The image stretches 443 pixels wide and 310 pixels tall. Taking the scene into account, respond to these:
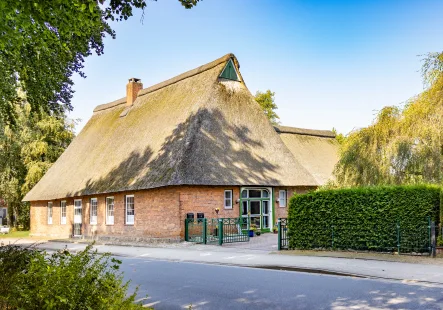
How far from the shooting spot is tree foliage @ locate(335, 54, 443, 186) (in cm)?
1697

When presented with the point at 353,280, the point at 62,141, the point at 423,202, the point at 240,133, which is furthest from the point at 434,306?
the point at 62,141

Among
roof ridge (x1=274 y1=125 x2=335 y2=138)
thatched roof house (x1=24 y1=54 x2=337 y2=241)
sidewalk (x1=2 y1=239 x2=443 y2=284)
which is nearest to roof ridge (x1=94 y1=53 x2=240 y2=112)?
thatched roof house (x1=24 y1=54 x2=337 y2=241)

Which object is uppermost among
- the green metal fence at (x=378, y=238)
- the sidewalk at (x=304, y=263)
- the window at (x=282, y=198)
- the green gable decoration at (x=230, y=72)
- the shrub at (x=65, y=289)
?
the green gable decoration at (x=230, y=72)

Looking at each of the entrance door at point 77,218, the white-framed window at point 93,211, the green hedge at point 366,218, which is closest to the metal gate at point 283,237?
the green hedge at point 366,218

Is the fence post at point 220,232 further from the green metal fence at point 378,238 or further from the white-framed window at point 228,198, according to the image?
the green metal fence at point 378,238

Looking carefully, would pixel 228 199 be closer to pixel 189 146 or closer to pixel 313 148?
pixel 189 146

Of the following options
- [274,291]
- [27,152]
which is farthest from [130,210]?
[27,152]

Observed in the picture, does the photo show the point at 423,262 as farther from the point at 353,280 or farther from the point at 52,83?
the point at 52,83

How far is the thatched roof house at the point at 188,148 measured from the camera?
23.2 meters

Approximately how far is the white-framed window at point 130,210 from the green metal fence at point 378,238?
11494 mm

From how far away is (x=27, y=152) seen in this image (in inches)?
1594

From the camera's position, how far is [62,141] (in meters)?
43.7

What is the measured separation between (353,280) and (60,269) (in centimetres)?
686

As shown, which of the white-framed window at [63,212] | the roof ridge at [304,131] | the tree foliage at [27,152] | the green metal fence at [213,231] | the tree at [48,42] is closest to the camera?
the tree at [48,42]
